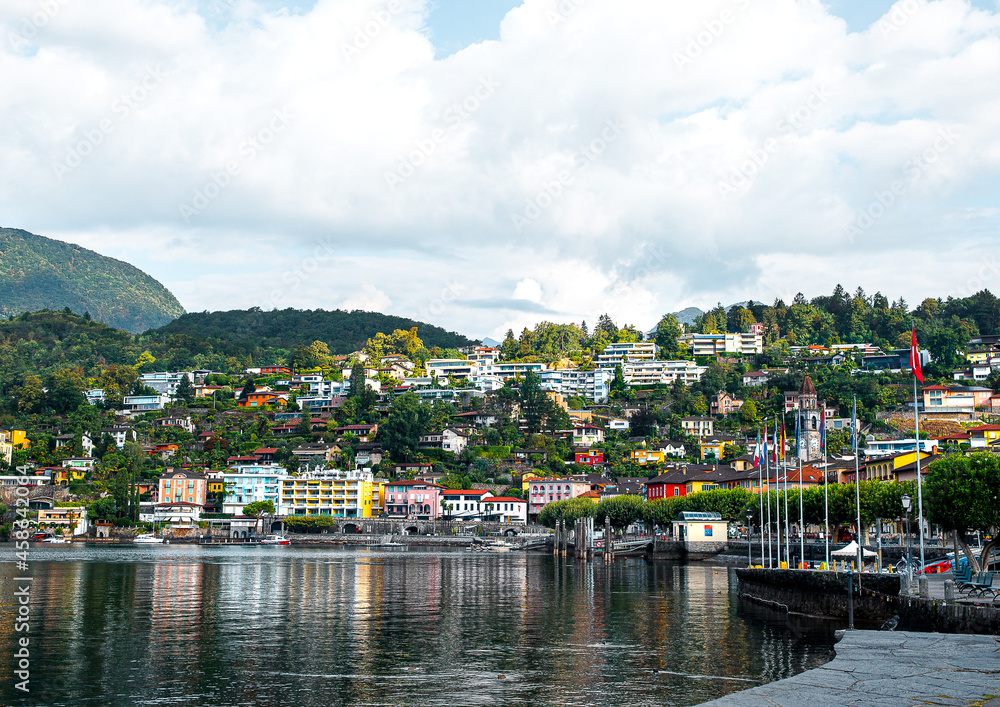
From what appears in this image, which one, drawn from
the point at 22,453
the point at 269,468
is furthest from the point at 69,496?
the point at 269,468

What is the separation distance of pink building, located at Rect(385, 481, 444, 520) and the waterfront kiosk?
6972 cm

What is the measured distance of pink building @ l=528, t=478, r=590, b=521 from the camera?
164125 mm

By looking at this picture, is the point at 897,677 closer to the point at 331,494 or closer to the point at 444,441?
the point at 331,494

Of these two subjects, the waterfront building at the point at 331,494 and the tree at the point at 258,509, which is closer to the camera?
the tree at the point at 258,509

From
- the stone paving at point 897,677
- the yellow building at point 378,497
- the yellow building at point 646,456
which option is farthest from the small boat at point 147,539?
the stone paving at point 897,677

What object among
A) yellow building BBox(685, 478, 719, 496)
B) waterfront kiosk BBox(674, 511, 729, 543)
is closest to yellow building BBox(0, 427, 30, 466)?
yellow building BBox(685, 478, 719, 496)

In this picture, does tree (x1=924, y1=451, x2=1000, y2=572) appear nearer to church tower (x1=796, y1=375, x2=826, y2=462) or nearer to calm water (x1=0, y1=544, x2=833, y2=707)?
calm water (x1=0, y1=544, x2=833, y2=707)

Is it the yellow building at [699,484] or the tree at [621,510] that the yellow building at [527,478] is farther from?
the tree at [621,510]

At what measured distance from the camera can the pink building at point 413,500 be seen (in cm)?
16462

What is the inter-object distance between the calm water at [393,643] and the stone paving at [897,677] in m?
4.63

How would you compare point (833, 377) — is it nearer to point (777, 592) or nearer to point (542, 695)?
point (777, 592)

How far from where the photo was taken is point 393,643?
122 ft

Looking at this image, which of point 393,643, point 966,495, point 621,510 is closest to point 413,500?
point 621,510

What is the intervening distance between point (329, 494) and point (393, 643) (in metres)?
136
